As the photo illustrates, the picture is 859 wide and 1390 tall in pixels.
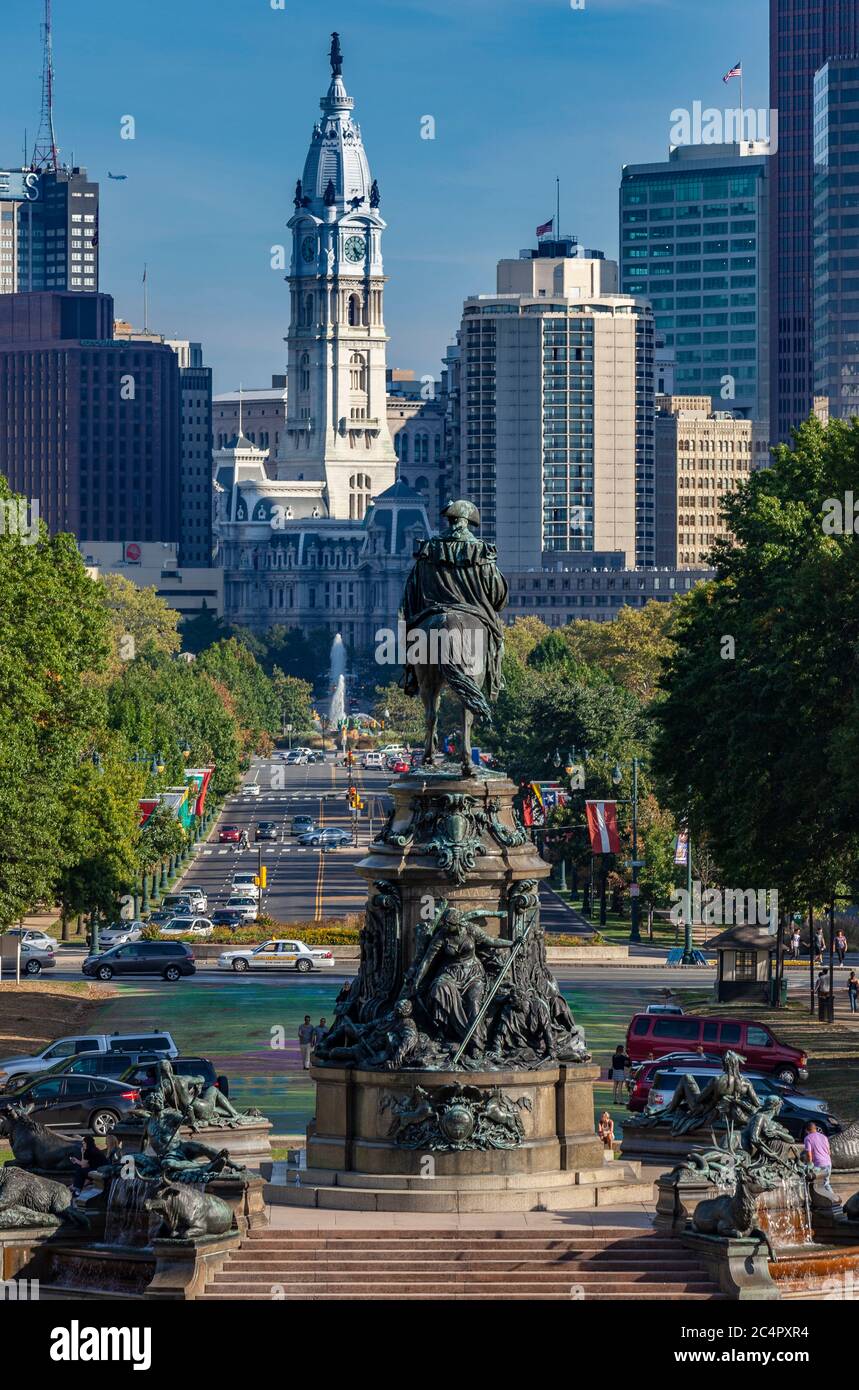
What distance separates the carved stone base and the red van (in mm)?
19310

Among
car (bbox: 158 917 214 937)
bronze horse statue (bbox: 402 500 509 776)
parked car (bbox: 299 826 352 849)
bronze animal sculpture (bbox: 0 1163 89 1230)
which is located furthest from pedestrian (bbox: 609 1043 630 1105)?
parked car (bbox: 299 826 352 849)

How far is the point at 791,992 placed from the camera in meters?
81.1

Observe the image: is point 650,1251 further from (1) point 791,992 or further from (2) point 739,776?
(1) point 791,992

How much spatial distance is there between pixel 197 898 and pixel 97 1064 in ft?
191

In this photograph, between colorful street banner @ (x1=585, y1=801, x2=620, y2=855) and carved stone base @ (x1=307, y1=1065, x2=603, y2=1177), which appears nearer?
carved stone base @ (x1=307, y1=1065, x2=603, y2=1177)

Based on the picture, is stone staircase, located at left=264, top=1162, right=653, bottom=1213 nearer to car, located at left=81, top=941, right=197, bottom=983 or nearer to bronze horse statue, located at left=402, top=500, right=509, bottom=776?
bronze horse statue, located at left=402, top=500, right=509, bottom=776

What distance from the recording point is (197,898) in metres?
110

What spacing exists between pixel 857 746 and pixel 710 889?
33665mm

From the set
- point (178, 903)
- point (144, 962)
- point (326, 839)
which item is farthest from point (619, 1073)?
point (326, 839)

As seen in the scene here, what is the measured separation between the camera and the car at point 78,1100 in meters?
49.3

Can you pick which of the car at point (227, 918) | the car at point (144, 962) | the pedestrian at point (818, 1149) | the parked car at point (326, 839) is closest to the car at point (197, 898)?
the car at point (227, 918)

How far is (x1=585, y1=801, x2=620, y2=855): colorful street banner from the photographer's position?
3752 inches

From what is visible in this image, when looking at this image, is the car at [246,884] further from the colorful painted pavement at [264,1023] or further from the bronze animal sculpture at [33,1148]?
the bronze animal sculpture at [33,1148]
